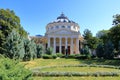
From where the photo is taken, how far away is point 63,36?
2884 inches

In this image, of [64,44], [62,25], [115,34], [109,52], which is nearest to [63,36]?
[64,44]

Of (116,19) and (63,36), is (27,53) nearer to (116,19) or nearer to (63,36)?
(116,19)

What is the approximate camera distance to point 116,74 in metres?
16.6

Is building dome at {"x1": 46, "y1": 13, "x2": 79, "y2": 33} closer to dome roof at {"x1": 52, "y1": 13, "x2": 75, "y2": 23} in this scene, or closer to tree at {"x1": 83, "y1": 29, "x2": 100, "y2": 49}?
dome roof at {"x1": 52, "y1": 13, "x2": 75, "y2": 23}

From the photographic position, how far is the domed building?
240ft

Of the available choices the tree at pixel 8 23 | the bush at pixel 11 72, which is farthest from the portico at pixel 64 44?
the bush at pixel 11 72

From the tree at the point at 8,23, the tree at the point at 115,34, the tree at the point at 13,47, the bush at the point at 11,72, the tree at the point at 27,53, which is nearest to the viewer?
the bush at the point at 11,72

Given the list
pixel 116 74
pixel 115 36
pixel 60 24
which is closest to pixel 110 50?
pixel 115 36

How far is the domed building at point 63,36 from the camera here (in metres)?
73.2

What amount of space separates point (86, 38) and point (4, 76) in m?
63.4

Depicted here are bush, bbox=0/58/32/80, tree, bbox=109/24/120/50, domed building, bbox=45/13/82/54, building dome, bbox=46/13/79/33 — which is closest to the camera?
bush, bbox=0/58/32/80

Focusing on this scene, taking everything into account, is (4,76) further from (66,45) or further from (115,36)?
(66,45)

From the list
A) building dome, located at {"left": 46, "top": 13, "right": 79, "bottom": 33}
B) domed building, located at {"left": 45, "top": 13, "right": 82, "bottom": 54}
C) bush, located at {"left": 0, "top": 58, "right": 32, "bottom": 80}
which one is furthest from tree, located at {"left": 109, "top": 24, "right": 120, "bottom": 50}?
bush, located at {"left": 0, "top": 58, "right": 32, "bottom": 80}

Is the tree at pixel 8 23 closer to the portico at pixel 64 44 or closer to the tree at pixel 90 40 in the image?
the tree at pixel 90 40
